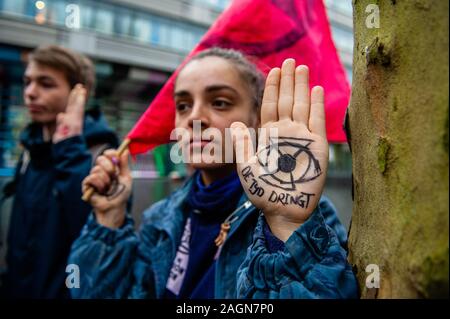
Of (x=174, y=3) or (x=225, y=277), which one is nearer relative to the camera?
(x=225, y=277)

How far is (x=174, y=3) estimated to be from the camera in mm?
13648

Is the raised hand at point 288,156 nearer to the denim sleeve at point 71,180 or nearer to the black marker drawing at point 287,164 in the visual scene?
the black marker drawing at point 287,164

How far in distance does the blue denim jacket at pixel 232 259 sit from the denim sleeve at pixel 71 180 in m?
0.29

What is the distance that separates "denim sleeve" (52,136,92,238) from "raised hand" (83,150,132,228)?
239mm

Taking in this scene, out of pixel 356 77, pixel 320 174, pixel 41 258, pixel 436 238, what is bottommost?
pixel 41 258

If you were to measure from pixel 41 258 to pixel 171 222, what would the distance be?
826mm

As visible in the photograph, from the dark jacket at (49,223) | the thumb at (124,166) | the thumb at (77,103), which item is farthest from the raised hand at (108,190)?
the thumb at (77,103)

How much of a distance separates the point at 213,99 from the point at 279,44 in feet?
2.21

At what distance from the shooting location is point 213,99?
1306mm

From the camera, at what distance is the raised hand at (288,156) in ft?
2.57

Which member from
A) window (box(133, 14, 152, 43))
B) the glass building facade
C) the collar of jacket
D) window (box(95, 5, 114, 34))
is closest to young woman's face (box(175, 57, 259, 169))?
the collar of jacket

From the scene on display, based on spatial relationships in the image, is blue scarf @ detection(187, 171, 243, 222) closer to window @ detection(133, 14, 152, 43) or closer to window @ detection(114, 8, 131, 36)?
window @ detection(114, 8, 131, 36)
